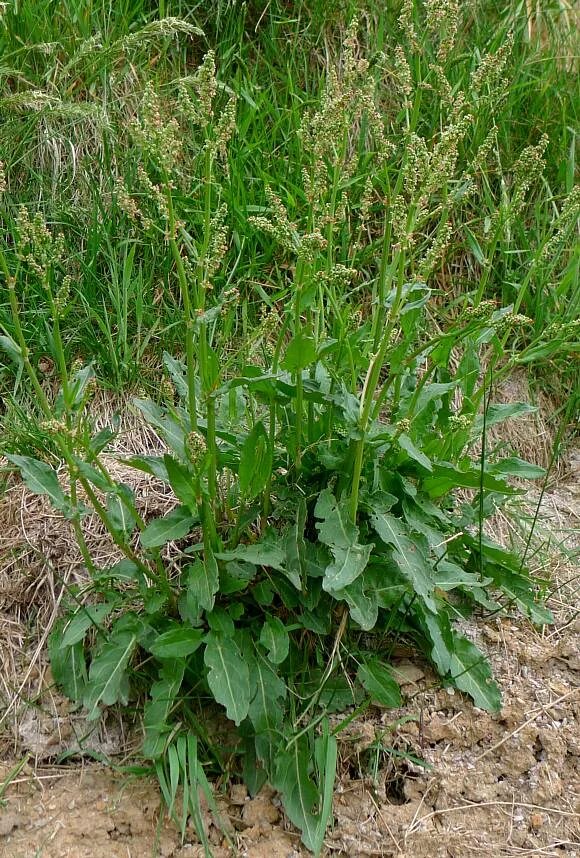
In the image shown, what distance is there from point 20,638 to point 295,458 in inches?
37.9

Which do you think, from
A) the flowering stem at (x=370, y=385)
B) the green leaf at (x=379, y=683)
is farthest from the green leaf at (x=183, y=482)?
the green leaf at (x=379, y=683)

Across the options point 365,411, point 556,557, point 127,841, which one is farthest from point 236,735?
point 556,557

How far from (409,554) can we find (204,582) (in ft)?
1.71

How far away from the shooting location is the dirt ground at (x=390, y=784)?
84.4 inches

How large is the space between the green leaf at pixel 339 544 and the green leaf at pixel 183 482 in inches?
12.9

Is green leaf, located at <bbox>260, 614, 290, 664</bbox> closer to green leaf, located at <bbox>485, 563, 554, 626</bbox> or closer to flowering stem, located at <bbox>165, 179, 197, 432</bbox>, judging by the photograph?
flowering stem, located at <bbox>165, 179, 197, 432</bbox>

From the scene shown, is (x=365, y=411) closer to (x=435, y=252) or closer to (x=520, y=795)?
(x=435, y=252)

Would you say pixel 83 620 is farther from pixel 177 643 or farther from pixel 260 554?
pixel 260 554

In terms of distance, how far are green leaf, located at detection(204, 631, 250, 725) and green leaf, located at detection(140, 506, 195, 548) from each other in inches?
10.8

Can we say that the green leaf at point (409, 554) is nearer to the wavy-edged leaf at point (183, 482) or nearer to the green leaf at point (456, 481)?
the green leaf at point (456, 481)

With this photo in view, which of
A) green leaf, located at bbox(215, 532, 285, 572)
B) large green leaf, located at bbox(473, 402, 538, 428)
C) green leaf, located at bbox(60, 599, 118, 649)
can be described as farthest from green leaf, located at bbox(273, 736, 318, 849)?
large green leaf, located at bbox(473, 402, 538, 428)

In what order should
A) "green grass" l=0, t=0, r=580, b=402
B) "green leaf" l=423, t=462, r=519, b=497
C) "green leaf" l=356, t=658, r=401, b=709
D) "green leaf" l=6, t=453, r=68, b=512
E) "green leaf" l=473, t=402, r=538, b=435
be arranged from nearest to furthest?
"green leaf" l=6, t=453, r=68, b=512
"green leaf" l=356, t=658, r=401, b=709
"green leaf" l=423, t=462, r=519, b=497
"green leaf" l=473, t=402, r=538, b=435
"green grass" l=0, t=0, r=580, b=402

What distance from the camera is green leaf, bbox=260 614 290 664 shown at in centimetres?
216

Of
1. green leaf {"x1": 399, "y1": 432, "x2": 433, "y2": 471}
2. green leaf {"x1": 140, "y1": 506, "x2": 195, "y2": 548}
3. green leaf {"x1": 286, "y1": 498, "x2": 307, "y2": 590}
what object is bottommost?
green leaf {"x1": 286, "y1": 498, "x2": 307, "y2": 590}
